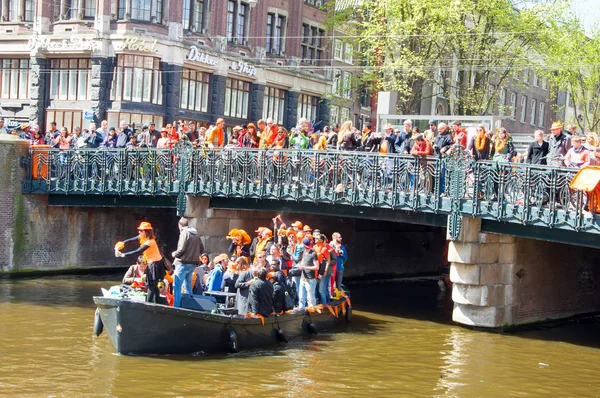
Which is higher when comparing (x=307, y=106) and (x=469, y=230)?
(x=307, y=106)

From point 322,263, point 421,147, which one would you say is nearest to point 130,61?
point 421,147

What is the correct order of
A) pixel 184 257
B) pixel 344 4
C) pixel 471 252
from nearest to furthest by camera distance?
pixel 184 257, pixel 471 252, pixel 344 4

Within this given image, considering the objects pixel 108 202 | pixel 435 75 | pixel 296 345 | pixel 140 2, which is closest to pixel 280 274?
pixel 296 345

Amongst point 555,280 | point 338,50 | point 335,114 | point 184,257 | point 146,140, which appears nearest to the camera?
point 184,257

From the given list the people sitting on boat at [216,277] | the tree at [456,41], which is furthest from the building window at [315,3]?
the people sitting on boat at [216,277]

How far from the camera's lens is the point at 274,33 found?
52.2 metres

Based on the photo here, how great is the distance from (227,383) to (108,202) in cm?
1566

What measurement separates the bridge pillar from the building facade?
2174 cm

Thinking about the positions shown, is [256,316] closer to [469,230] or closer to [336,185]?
[469,230]

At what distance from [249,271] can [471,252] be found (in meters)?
6.35

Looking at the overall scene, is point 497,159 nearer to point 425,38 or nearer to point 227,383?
point 227,383

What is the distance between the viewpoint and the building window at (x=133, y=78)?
42.4 metres

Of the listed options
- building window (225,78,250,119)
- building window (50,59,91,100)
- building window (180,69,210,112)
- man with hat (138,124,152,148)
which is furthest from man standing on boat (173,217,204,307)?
building window (225,78,250,119)

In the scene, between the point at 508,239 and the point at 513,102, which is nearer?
the point at 508,239
